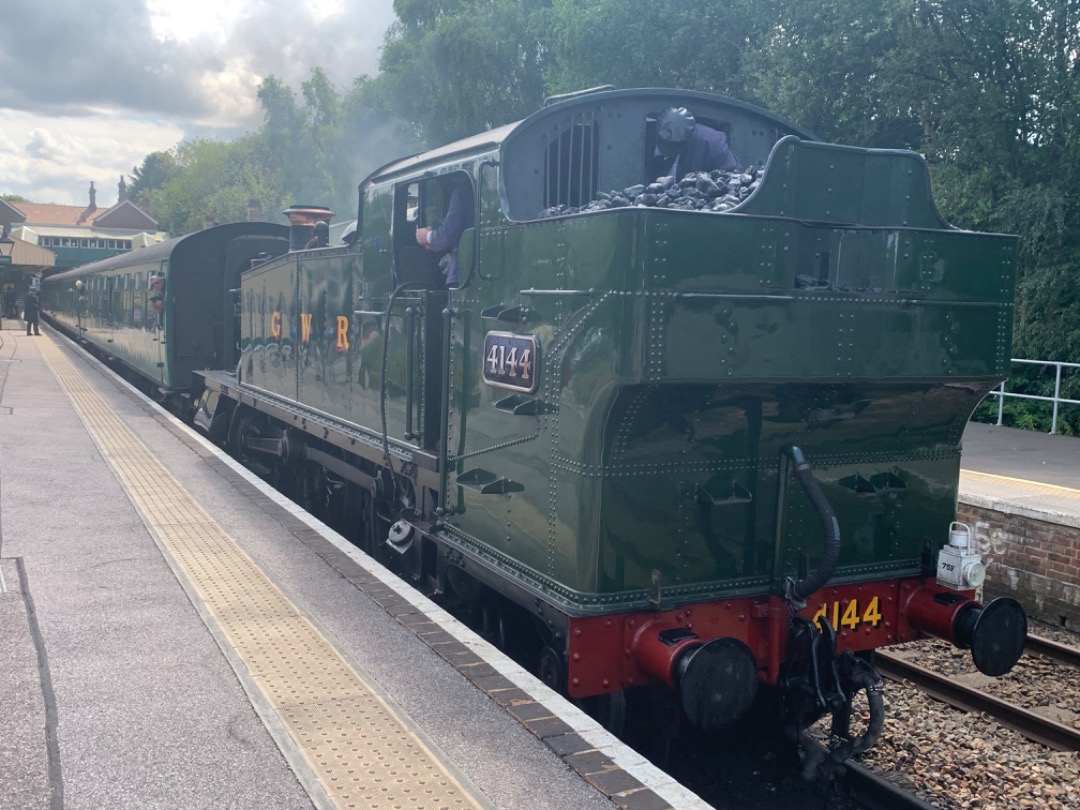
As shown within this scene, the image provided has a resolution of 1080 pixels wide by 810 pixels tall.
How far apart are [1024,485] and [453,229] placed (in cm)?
683

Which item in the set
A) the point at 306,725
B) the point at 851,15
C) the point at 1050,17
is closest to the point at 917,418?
the point at 306,725

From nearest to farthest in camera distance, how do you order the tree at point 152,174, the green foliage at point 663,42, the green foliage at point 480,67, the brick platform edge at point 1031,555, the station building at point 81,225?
→ the brick platform edge at point 1031,555, the green foliage at point 663,42, the green foliage at point 480,67, the station building at point 81,225, the tree at point 152,174

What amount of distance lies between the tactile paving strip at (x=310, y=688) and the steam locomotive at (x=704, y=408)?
0.84 meters

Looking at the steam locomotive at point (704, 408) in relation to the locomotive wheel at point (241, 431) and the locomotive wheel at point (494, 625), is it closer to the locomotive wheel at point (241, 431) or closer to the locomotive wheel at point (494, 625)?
the locomotive wheel at point (494, 625)

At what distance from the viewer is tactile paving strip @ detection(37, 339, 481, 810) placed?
341cm

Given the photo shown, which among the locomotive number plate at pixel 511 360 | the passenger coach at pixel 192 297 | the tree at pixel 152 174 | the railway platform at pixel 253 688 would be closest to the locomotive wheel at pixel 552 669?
the railway platform at pixel 253 688

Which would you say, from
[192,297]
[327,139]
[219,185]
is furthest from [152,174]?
[192,297]

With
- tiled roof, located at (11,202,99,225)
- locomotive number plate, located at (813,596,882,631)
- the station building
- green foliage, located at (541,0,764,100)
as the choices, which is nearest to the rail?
locomotive number plate, located at (813,596,882,631)

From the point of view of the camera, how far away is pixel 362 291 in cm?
647

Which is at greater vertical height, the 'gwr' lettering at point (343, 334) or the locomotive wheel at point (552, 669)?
the 'gwr' lettering at point (343, 334)

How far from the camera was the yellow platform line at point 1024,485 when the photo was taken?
9031 mm

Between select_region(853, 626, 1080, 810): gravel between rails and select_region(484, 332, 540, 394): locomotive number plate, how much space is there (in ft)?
9.33

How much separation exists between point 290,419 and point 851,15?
46.2 feet

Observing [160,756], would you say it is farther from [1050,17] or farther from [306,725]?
[1050,17]
